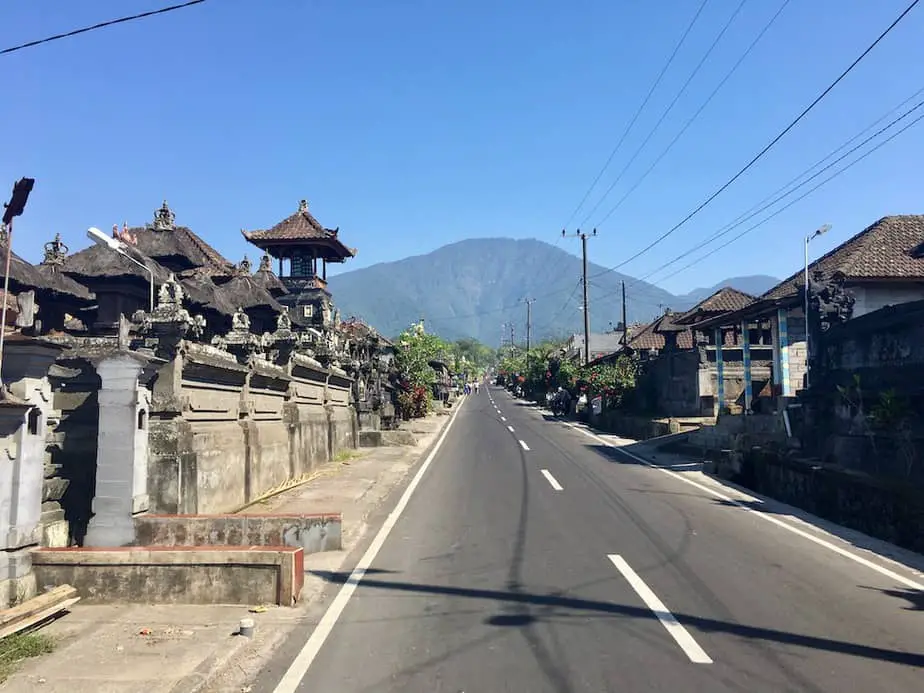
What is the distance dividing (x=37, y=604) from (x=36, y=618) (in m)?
0.18

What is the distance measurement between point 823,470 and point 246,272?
21.5 m

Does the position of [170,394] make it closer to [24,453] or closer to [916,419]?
[24,453]

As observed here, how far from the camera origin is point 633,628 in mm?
6023

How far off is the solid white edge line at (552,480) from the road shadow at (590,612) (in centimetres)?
797

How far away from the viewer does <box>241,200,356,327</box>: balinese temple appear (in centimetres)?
3481

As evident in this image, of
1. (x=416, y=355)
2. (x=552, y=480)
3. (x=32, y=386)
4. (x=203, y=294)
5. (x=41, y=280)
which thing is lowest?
(x=552, y=480)

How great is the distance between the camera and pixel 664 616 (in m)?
6.34

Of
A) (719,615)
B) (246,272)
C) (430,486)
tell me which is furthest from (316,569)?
(246,272)

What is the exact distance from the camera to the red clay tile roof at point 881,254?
2108 cm

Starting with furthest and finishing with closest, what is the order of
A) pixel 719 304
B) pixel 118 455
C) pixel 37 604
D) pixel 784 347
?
pixel 719 304 → pixel 784 347 → pixel 118 455 → pixel 37 604

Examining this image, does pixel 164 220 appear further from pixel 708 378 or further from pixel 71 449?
pixel 708 378

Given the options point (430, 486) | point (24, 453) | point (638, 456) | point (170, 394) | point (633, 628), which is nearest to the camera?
point (633, 628)

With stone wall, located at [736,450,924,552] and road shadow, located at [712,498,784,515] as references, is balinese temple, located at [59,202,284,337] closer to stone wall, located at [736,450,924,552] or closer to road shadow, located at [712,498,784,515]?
road shadow, located at [712,498,784,515]

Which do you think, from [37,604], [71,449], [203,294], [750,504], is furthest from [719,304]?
[37,604]
